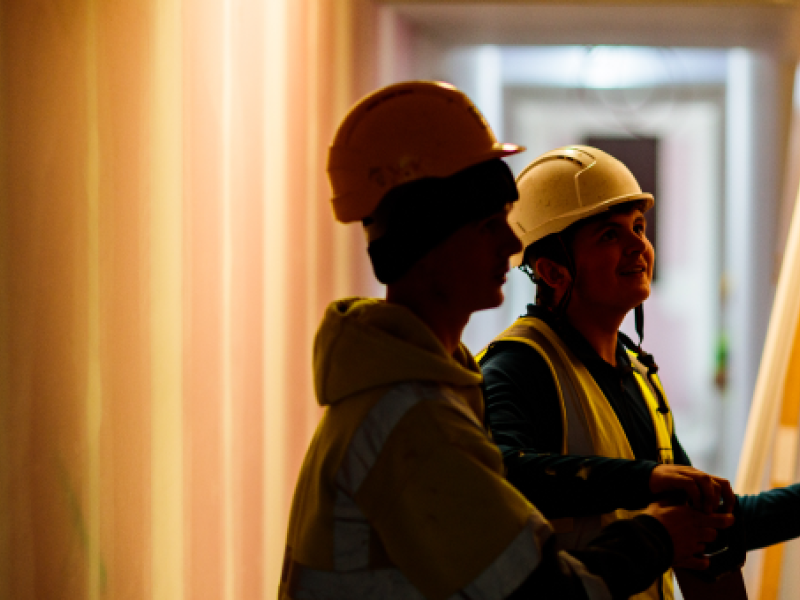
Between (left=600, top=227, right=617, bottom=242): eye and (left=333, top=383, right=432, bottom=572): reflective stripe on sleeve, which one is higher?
(left=600, top=227, right=617, bottom=242): eye

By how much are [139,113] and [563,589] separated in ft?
3.52

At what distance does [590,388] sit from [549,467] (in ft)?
0.79

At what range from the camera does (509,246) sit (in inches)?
35.7

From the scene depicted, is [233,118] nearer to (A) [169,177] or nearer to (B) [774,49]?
(A) [169,177]

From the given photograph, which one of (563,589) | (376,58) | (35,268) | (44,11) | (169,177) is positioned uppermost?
(376,58)

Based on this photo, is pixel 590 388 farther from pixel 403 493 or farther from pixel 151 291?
pixel 151 291

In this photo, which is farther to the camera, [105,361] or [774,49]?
[774,49]

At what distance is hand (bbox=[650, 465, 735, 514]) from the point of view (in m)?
1.00

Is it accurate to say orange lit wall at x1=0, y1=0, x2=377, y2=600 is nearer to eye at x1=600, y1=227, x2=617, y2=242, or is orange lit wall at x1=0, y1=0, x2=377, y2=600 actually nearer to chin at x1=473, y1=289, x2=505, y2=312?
chin at x1=473, y1=289, x2=505, y2=312

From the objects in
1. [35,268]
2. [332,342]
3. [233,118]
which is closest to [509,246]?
[332,342]

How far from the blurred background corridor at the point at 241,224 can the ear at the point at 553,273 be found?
705 millimetres

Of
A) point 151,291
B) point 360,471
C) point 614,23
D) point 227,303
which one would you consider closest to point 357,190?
point 360,471

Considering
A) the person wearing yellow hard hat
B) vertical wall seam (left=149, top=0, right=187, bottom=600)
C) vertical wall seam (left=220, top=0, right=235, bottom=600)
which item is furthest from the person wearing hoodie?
vertical wall seam (left=220, top=0, right=235, bottom=600)

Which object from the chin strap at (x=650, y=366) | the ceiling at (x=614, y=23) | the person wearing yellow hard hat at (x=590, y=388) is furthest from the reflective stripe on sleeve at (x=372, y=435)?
the ceiling at (x=614, y=23)
